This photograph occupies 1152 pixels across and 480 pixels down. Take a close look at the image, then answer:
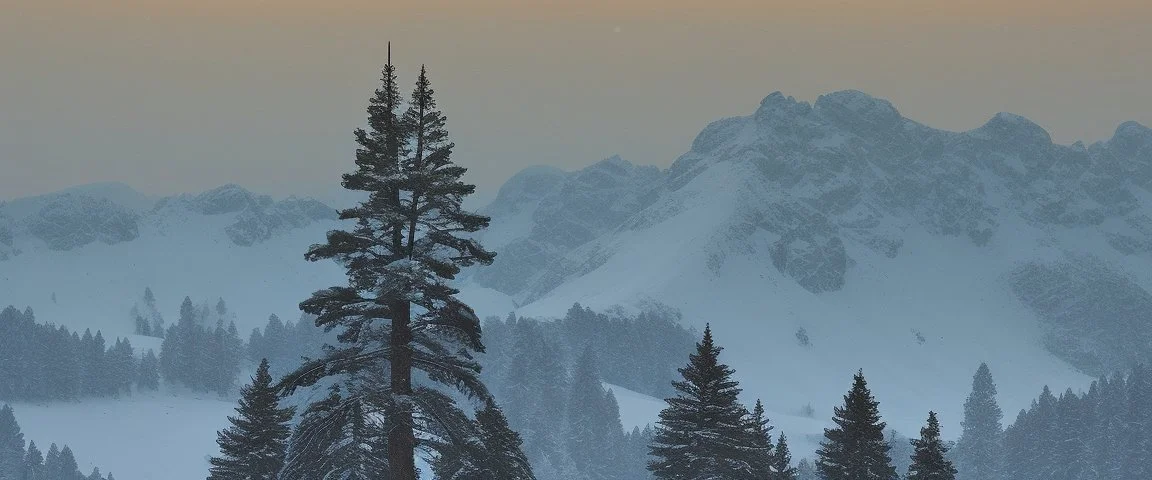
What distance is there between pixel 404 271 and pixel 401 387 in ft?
6.04

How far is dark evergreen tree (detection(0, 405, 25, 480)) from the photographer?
552 ft

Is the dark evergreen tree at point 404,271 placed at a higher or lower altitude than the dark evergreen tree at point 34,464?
lower

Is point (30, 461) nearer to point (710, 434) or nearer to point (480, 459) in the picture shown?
point (710, 434)

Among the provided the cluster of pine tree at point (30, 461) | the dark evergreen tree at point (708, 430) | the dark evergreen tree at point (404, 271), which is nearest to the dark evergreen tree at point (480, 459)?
the dark evergreen tree at point (404, 271)

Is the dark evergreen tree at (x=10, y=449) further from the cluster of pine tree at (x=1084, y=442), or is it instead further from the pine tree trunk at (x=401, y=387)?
the pine tree trunk at (x=401, y=387)

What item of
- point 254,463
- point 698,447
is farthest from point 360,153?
point 254,463

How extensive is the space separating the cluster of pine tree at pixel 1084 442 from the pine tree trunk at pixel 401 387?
160447mm

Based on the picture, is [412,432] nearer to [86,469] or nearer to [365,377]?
[365,377]

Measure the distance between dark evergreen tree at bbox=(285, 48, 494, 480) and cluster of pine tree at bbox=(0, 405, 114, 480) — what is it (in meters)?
143

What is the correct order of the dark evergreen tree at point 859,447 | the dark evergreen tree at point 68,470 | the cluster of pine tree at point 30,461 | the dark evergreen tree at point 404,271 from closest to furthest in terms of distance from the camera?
the dark evergreen tree at point 404,271
the dark evergreen tree at point 859,447
the dark evergreen tree at point 68,470
the cluster of pine tree at point 30,461

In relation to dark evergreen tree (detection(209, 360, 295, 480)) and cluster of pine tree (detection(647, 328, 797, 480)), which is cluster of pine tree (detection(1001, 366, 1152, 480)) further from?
dark evergreen tree (detection(209, 360, 295, 480))

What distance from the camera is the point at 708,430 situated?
113ft

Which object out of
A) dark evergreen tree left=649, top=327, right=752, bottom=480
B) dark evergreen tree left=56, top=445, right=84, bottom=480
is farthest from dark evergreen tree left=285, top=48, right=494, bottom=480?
dark evergreen tree left=56, top=445, right=84, bottom=480

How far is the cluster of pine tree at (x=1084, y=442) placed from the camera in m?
167
